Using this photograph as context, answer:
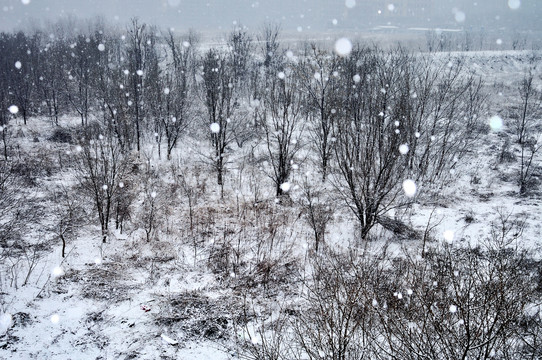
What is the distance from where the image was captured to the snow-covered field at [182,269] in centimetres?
696

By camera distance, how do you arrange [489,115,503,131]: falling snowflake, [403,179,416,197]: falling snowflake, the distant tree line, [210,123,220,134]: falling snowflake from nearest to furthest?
the distant tree line < [403,179,416,197]: falling snowflake < [210,123,220,134]: falling snowflake < [489,115,503,131]: falling snowflake

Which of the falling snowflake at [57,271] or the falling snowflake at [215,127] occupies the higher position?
the falling snowflake at [215,127]

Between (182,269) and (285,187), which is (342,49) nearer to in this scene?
(285,187)

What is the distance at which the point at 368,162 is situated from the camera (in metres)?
9.85

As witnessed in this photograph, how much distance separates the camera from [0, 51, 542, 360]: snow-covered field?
6.96 metres

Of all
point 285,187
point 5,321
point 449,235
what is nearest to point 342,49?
point 285,187

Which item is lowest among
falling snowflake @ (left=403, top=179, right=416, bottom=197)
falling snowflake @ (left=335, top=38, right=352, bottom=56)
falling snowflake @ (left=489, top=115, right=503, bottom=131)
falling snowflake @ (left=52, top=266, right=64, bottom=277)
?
falling snowflake @ (left=52, top=266, right=64, bottom=277)

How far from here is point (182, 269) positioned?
967 cm

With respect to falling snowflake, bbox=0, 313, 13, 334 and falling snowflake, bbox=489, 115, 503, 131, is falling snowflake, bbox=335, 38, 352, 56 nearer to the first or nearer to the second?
falling snowflake, bbox=489, 115, 503, 131

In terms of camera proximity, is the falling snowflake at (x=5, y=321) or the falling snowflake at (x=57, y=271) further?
the falling snowflake at (x=57, y=271)

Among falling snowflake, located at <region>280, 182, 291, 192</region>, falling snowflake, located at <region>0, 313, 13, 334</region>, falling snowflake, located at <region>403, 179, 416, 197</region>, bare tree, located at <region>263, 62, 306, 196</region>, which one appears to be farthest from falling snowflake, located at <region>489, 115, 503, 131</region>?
falling snowflake, located at <region>0, 313, 13, 334</region>

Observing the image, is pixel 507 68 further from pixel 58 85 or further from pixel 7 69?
pixel 7 69

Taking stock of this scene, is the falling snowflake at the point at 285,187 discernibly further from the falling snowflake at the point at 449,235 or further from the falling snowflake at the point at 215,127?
the falling snowflake at the point at 449,235

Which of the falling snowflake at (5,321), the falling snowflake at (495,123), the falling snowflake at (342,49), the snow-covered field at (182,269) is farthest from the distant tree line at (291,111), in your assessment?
the falling snowflake at (5,321)
